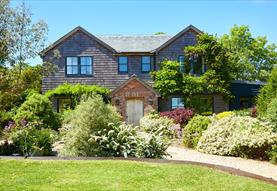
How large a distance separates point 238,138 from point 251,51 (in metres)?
38.7

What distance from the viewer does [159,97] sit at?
27906mm

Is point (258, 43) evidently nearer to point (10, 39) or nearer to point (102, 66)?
point (102, 66)

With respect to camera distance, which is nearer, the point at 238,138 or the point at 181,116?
the point at 238,138

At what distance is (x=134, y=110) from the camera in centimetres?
2767

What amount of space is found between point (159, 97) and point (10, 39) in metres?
15.1

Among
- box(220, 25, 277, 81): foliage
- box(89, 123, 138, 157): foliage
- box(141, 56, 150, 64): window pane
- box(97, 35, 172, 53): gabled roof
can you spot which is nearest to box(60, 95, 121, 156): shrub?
box(89, 123, 138, 157): foliage

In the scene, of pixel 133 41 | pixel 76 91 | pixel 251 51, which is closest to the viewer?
pixel 76 91

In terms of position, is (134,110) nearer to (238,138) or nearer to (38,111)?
(38,111)

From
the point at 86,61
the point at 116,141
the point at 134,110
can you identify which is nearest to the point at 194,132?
the point at 116,141

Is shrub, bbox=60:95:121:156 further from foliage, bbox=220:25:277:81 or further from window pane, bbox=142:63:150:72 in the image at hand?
foliage, bbox=220:25:277:81

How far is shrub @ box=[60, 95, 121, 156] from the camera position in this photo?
38.8 feet

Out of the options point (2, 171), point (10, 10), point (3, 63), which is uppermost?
point (10, 10)

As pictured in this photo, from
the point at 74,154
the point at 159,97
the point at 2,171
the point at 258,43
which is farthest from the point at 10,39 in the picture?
the point at 258,43

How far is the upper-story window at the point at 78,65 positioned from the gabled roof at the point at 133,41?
59.7 inches
